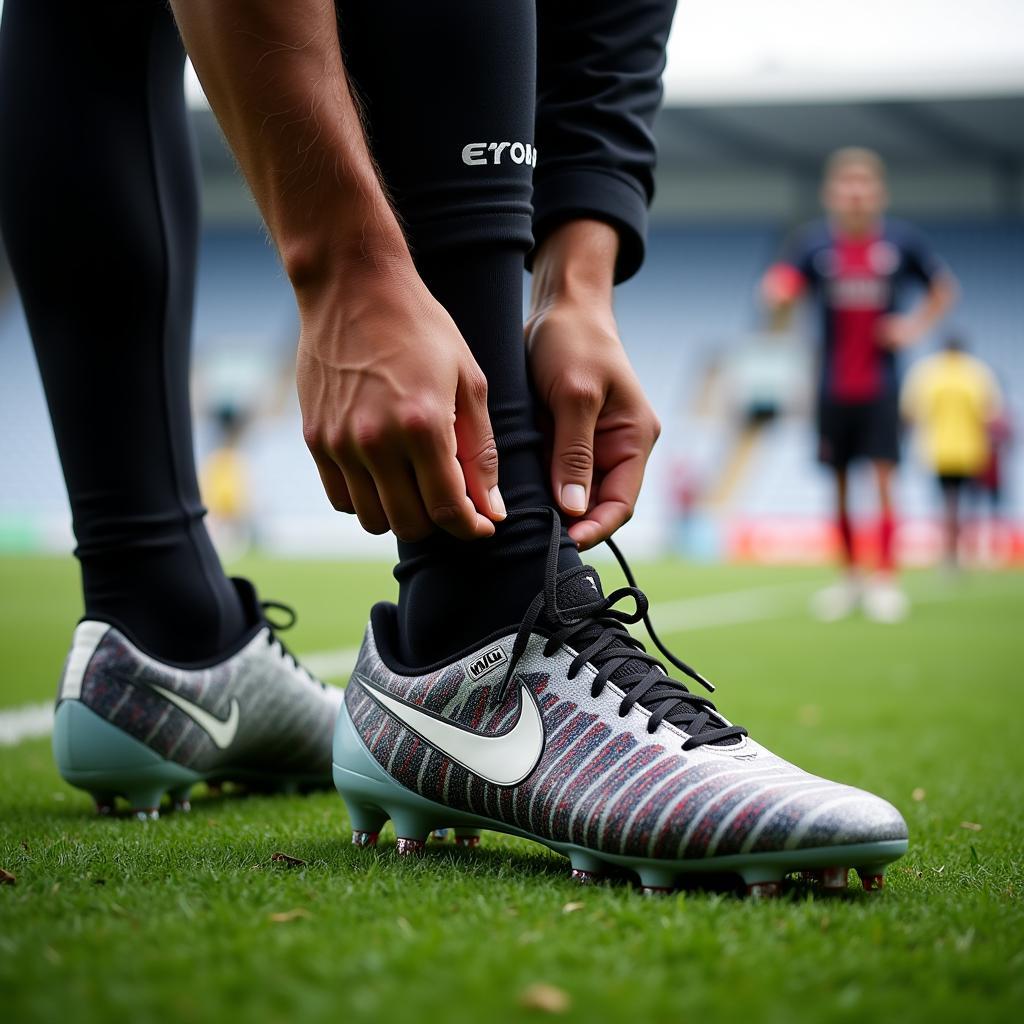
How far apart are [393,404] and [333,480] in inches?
3.9

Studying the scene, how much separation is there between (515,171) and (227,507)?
44.7 feet

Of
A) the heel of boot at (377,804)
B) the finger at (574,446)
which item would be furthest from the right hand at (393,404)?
the heel of boot at (377,804)

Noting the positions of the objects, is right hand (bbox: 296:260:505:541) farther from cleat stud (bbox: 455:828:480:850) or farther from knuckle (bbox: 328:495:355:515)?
cleat stud (bbox: 455:828:480:850)

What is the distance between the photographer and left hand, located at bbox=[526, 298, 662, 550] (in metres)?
1.00

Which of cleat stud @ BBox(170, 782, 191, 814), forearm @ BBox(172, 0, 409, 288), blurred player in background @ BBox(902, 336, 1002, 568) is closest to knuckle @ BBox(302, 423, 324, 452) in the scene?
forearm @ BBox(172, 0, 409, 288)

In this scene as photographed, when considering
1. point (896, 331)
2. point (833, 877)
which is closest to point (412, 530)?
point (833, 877)

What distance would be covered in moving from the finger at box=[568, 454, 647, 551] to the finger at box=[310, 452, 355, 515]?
22cm

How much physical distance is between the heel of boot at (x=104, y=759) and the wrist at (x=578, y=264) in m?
0.59

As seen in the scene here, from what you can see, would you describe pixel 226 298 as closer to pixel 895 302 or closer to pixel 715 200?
pixel 715 200

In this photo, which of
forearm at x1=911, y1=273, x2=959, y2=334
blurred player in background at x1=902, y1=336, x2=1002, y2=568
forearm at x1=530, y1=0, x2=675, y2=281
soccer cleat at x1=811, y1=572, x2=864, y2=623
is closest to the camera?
forearm at x1=530, y1=0, x2=675, y2=281

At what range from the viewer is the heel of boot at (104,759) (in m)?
1.20

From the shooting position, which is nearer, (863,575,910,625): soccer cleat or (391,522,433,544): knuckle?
(391,522,433,544): knuckle

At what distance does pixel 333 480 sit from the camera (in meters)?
0.90

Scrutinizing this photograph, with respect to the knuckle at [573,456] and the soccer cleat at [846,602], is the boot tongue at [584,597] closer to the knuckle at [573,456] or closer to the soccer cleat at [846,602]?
the knuckle at [573,456]
